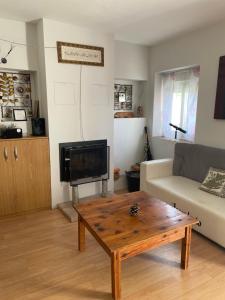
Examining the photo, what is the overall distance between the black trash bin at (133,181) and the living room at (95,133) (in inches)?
9.5

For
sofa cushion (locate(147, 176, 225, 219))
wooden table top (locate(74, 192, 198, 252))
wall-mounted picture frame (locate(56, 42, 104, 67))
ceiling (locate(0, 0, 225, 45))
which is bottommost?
sofa cushion (locate(147, 176, 225, 219))

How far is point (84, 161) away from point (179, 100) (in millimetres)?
1841

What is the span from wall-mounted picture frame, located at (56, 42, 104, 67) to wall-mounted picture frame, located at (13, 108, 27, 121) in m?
0.86

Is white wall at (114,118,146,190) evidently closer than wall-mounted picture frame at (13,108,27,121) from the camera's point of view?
No

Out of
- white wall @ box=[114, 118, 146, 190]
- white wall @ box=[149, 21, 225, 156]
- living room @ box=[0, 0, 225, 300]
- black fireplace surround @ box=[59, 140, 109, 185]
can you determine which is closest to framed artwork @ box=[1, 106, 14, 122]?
living room @ box=[0, 0, 225, 300]

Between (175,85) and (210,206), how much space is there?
2.17 metres

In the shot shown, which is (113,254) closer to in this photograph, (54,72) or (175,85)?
(54,72)

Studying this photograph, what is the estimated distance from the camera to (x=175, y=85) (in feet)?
12.1

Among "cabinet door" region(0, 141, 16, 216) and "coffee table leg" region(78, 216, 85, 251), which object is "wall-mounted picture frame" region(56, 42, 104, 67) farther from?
"coffee table leg" region(78, 216, 85, 251)

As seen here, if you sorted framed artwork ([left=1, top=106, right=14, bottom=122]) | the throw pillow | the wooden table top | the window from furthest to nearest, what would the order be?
the window < framed artwork ([left=1, top=106, right=14, bottom=122]) < the throw pillow < the wooden table top

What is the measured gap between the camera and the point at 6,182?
2.75 meters

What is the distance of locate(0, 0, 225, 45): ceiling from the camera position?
225 centimetres

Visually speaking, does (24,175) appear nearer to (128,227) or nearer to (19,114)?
(19,114)

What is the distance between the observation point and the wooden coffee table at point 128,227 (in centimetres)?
157
